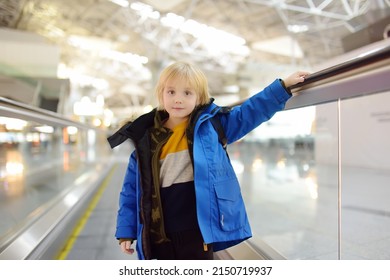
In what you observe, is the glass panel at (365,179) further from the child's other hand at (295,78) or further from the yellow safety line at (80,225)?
the yellow safety line at (80,225)

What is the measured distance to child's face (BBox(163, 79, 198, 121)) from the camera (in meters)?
1.46

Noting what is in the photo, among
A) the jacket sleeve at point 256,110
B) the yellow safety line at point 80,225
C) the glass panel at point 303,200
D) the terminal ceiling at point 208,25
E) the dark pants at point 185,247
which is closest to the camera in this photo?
the jacket sleeve at point 256,110

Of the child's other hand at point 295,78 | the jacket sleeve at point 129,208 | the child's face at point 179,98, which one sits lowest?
the jacket sleeve at point 129,208

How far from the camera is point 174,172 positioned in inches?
58.9

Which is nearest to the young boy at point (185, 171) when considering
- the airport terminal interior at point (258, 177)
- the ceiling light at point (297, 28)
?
the airport terminal interior at point (258, 177)

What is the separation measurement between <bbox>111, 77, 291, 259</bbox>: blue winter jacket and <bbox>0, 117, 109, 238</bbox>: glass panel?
146cm

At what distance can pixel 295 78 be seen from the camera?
1.45 meters

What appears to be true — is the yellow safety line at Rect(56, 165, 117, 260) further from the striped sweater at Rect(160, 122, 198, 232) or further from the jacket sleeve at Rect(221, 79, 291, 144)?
the jacket sleeve at Rect(221, 79, 291, 144)

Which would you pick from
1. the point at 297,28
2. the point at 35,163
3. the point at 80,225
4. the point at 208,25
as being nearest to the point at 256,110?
the point at 80,225

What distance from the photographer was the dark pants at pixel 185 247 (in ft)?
5.07

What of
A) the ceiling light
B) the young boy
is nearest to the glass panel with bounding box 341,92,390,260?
the young boy

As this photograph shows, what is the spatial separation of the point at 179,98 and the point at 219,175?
0.43 m

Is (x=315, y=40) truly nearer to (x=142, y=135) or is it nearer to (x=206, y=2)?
(x=206, y=2)

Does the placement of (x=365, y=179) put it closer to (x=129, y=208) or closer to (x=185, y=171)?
(x=185, y=171)
